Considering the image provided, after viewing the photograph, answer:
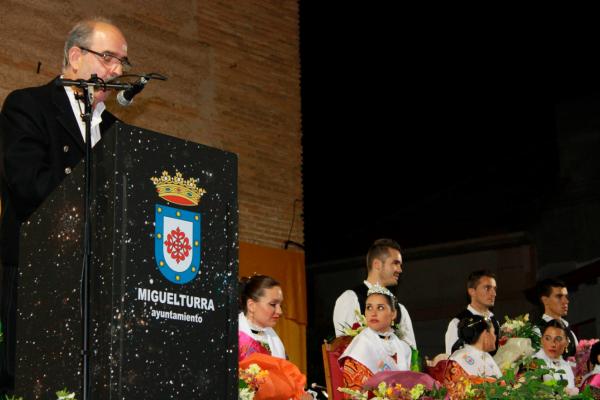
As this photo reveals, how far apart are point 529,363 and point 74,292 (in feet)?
14.0

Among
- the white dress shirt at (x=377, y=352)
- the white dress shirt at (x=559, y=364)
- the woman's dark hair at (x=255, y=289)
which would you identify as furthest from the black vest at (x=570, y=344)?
the woman's dark hair at (x=255, y=289)

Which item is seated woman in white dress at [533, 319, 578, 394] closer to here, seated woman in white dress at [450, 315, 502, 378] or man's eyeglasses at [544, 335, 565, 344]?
man's eyeglasses at [544, 335, 565, 344]

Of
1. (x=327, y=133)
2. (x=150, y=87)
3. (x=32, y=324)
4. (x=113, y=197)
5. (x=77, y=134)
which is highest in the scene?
(x=327, y=133)

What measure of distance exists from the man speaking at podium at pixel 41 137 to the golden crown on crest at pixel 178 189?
Result: 1.63 feet

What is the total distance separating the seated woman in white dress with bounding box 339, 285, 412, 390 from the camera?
5.38 metres

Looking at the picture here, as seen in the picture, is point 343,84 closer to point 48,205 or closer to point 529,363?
point 529,363

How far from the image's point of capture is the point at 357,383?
5.36m

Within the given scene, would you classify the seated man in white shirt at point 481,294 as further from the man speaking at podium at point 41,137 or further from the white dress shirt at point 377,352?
the man speaking at podium at point 41,137

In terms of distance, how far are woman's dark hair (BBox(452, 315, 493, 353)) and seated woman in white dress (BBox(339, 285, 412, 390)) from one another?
1.18 feet

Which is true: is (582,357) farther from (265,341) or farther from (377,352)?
(265,341)

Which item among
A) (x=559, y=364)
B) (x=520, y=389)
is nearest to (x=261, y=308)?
(x=520, y=389)

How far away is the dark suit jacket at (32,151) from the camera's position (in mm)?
2656

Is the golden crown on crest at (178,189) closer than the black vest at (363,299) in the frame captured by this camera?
Yes

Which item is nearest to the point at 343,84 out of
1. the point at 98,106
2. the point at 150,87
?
the point at 150,87
